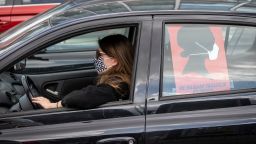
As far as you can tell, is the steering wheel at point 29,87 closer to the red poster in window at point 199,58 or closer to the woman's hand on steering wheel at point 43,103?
the woman's hand on steering wheel at point 43,103

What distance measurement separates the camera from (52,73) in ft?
14.3

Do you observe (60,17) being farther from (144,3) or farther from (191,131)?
(191,131)

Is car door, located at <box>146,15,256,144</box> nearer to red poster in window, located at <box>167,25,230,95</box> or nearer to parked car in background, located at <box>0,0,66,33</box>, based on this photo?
red poster in window, located at <box>167,25,230,95</box>

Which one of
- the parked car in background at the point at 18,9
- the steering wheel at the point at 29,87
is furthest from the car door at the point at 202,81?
the parked car in background at the point at 18,9

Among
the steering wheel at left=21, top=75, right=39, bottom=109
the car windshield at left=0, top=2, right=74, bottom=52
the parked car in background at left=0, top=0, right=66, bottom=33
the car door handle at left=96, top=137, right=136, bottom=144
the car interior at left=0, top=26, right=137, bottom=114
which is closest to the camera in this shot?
the car door handle at left=96, top=137, right=136, bottom=144

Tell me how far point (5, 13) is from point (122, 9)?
419 cm

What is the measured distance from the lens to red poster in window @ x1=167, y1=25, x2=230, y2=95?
3012mm

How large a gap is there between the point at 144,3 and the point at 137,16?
31 centimetres

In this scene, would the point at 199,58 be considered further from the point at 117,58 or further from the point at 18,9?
the point at 18,9

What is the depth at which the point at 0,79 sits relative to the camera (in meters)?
3.47

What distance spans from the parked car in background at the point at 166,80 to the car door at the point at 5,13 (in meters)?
3.85

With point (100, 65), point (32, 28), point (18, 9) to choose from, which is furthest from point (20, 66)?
point (18, 9)

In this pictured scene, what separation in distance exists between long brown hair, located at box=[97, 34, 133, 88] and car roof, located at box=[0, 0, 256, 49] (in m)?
0.22

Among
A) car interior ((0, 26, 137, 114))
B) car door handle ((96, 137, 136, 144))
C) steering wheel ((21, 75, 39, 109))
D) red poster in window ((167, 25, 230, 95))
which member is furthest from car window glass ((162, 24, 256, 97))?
steering wheel ((21, 75, 39, 109))
